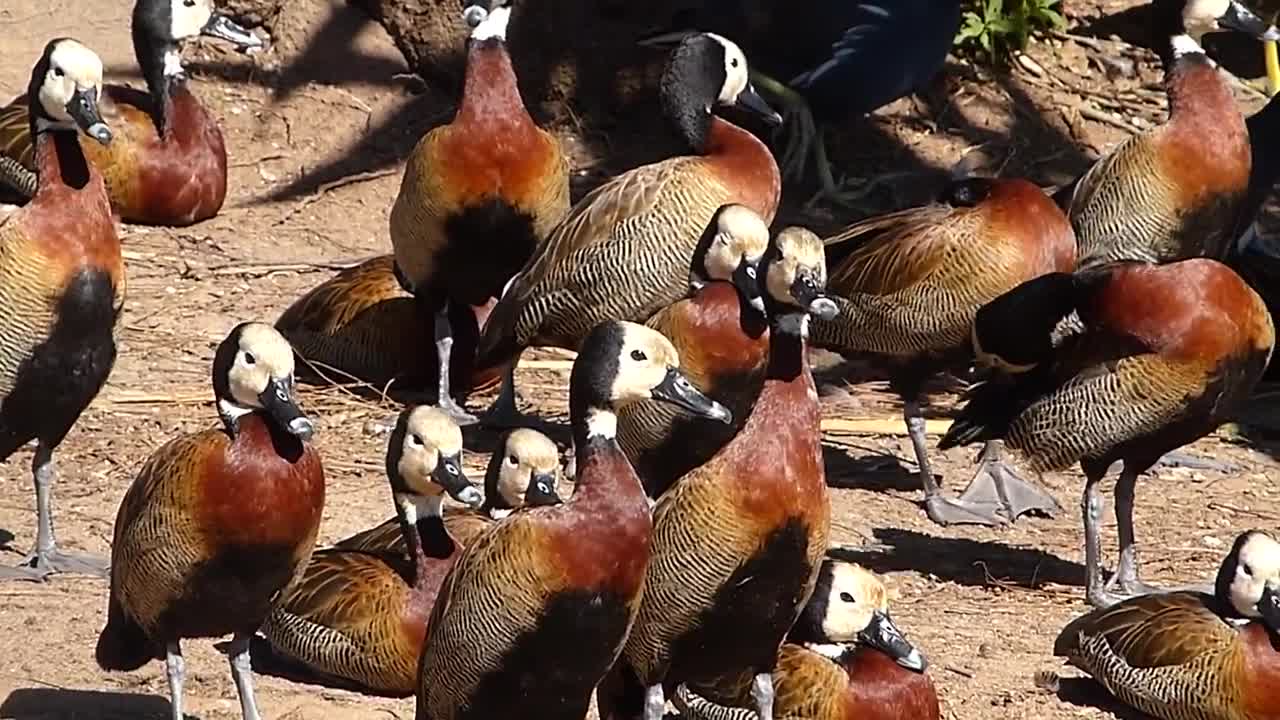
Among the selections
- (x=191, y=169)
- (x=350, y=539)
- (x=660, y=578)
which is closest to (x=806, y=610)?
(x=660, y=578)

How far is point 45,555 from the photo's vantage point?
7.52 meters

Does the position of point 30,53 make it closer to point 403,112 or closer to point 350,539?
point 403,112

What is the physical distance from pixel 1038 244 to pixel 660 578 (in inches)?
104

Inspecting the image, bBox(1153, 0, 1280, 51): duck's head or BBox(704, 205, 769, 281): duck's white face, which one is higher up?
BBox(704, 205, 769, 281): duck's white face

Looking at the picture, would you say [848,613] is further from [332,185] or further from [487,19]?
[332,185]

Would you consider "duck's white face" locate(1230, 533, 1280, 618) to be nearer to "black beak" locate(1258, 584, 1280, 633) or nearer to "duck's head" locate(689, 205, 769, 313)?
"black beak" locate(1258, 584, 1280, 633)

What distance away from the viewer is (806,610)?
6387mm

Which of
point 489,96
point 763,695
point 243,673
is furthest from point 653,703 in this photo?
point 489,96

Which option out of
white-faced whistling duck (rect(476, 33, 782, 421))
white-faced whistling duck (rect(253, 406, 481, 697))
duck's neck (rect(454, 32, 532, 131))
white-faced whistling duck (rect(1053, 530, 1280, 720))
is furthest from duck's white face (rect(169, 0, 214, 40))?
white-faced whistling duck (rect(1053, 530, 1280, 720))

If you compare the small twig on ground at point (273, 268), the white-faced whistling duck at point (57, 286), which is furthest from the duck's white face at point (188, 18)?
the white-faced whistling duck at point (57, 286)

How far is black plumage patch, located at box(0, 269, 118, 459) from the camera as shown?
24.0 feet

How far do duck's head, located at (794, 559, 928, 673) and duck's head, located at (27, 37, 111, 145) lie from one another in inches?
95.5

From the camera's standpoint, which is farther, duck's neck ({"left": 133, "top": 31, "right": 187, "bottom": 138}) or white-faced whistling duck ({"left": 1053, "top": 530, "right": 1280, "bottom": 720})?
duck's neck ({"left": 133, "top": 31, "right": 187, "bottom": 138})

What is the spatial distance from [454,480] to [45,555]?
161 centimetres
